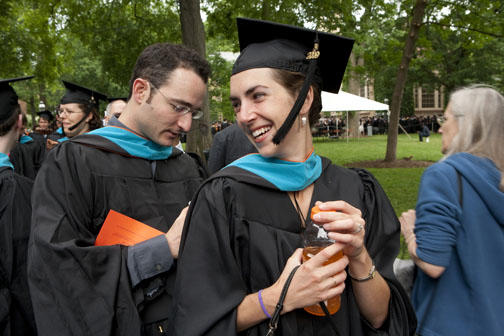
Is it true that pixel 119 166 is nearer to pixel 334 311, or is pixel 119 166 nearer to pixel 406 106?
pixel 334 311

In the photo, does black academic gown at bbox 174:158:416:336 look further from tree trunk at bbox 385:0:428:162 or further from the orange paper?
tree trunk at bbox 385:0:428:162

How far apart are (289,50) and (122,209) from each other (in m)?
1.16

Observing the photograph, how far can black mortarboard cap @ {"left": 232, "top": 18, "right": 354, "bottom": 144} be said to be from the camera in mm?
1629

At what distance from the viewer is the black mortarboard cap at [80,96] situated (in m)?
4.07

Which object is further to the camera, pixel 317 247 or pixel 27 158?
pixel 27 158

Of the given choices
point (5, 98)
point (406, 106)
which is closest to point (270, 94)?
point (5, 98)

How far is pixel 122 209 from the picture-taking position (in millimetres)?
2010

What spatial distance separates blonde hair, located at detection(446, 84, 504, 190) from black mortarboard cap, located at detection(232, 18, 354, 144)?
0.96 metres

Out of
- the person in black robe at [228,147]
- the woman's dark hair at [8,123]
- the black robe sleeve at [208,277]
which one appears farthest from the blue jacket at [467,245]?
the person in black robe at [228,147]

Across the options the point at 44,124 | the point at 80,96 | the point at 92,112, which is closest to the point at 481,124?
the point at 92,112

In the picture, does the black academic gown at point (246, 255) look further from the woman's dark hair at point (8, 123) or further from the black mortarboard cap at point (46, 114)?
the black mortarboard cap at point (46, 114)

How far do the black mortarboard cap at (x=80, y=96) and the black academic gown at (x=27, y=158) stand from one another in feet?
4.96

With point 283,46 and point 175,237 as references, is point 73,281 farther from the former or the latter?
point 283,46

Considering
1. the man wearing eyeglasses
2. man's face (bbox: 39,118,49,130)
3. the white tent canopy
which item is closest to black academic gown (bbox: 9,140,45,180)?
the man wearing eyeglasses
